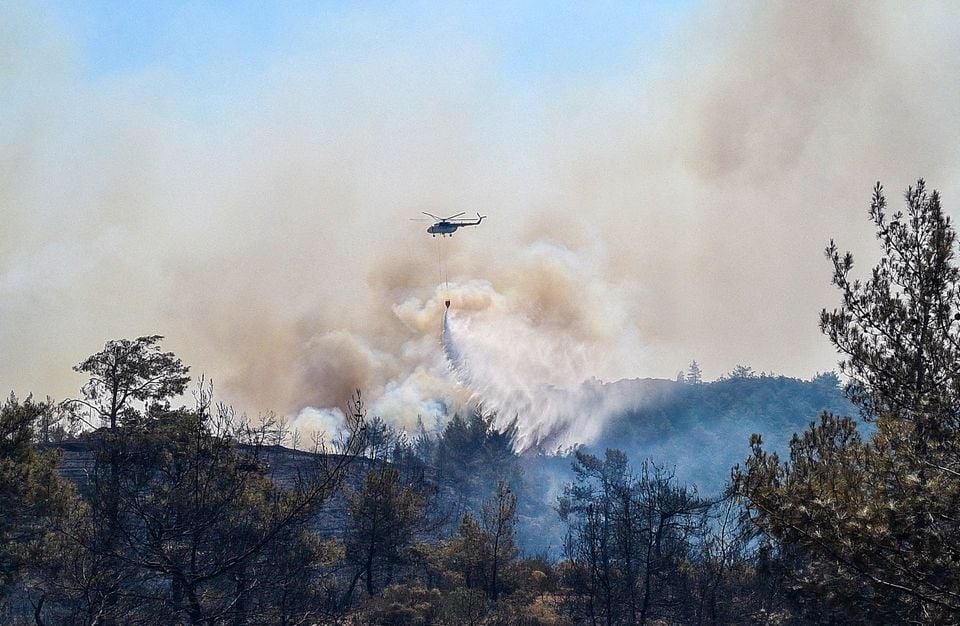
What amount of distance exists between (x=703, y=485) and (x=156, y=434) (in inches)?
5953

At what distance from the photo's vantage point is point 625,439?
183875mm

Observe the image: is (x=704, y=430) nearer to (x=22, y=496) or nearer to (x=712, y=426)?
(x=712, y=426)

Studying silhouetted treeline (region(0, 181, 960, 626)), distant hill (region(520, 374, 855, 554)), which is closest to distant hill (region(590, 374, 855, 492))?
distant hill (region(520, 374, 855, 554))

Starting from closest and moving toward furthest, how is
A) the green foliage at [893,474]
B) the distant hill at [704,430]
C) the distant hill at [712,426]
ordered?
1. the green foliage at [893,474]
2. the distant hill at [704,430]
3. the distant hill at [712,426]

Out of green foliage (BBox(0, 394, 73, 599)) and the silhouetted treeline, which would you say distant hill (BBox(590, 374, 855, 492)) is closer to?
the silhouetted treeline

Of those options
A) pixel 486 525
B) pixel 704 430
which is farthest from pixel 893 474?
pixel 704 430

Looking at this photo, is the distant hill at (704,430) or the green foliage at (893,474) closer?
the green foliage at (893,474)

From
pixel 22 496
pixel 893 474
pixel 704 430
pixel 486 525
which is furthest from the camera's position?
pixel 704 430

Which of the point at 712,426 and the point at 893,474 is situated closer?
the point at 893,474

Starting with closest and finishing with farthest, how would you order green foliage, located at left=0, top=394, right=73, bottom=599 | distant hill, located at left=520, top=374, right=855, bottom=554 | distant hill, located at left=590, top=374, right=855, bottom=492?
green foliage, located at left=0, top=394, right=73, bottom=599 < distant hill, located at left=520, top=374, right=855, bottom=554 < distant hill, located at left=590, top=374, right=855, bottom=492

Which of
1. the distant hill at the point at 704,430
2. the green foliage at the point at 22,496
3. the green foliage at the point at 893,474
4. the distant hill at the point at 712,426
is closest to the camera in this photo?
the green foliage at the point at 893,474

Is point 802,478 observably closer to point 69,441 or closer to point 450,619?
point 450,619

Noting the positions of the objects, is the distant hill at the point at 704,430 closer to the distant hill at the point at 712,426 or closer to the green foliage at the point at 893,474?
the distant hill at the point at 712,426

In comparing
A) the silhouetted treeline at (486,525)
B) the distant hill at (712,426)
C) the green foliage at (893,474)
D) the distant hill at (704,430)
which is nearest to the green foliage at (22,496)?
the silhouetted treeline at (486,525)
